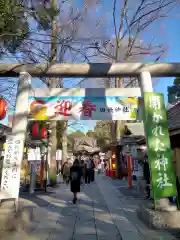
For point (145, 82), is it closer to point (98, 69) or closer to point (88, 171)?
point (98, 69)

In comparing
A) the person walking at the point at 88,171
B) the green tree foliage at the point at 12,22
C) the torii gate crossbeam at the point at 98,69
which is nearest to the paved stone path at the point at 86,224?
the torii gate crossbeam at the point at 98,69

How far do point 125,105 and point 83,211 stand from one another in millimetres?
3989

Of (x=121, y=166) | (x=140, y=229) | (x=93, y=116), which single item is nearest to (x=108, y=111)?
(x=93, y=116)

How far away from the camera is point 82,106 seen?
691cm

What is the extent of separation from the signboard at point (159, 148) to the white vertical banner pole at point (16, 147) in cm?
356

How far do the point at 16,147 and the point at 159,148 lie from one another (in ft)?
13.1

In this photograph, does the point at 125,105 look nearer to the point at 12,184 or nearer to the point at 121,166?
the point at 12,184

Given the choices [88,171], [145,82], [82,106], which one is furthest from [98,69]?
[88,171]

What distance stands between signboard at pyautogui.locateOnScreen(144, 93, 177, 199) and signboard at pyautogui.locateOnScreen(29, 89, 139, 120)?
682 millimetres

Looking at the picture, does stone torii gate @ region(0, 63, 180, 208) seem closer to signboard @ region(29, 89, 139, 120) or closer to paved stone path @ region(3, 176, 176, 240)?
signboard @ region(29, 89, 139, 120)

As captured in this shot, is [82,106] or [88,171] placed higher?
→ [82,106]

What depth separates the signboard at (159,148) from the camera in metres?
5.87

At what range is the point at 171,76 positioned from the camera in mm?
7078

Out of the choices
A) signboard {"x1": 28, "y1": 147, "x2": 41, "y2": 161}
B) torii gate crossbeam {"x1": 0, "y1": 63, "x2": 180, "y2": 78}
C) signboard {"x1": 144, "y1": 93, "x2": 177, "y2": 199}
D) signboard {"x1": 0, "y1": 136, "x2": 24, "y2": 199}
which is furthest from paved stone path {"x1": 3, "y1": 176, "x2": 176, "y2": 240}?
torii gate crossbeam {"x1": 0, "y1": 63, "x2": 180, "y2": 78}
